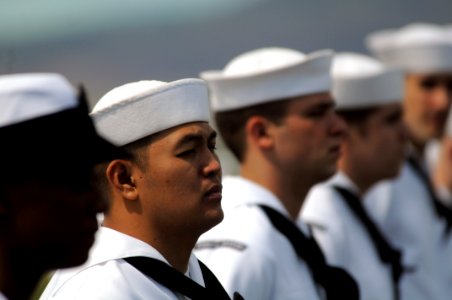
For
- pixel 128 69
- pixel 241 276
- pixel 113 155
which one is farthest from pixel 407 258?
pixel 128 69

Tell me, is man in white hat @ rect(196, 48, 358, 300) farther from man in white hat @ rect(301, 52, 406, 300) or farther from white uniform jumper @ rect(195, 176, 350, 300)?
man in white hat @ rect(301, 52, 406, 300)

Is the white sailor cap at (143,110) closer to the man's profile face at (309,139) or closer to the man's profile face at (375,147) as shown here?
the man's profile face at (309,139)

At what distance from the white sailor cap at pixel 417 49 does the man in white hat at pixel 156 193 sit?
14.5 ft

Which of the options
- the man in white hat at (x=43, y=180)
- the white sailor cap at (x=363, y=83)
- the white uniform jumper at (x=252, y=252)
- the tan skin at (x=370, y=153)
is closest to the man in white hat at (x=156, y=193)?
the white uniform jumper at (x=252, y=252)

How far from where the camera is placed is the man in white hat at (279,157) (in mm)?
5660

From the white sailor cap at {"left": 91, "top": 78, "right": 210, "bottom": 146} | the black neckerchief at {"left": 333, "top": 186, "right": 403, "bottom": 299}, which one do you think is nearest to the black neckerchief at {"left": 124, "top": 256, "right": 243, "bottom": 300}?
the white sailor cap at {"left": 91, "top": 78, "right": 210, "bottom": 146}

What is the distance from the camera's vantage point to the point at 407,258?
8.00 meters

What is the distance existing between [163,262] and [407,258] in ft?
11.7

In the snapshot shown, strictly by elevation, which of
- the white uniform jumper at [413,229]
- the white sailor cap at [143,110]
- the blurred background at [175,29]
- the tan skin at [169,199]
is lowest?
the blurred background at [175,29]

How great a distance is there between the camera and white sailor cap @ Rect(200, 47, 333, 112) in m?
6.11

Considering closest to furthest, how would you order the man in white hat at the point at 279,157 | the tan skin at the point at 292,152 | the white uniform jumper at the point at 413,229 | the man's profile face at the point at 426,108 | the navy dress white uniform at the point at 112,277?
the navy dress white uniform at the point at 112,277, the man in white hat at the point at 279,157, the tan skin at the point at 292,152, the white uniform jumper at the point at 413,229, the man's profile face at the point at 426,108

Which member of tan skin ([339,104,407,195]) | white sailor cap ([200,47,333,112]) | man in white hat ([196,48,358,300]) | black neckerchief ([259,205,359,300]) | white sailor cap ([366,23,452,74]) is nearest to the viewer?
man in white hat ([196,48,358,300])

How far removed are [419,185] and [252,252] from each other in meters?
2.96

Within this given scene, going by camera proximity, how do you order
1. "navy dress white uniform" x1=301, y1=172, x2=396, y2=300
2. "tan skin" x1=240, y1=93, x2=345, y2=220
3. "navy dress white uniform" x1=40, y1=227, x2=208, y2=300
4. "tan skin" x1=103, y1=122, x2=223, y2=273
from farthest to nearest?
1. "navy dress white uniform" x1=301, y1=172, x2=396, y2=300
2. "tan skin" x1=240, y1=93, x2=345, y2=220
3. "tan skin" x1=103, y1=122, x2=223, y2=273
4. "navy dress white uniform" x1=40, y1=227, x2=208, y2=300
